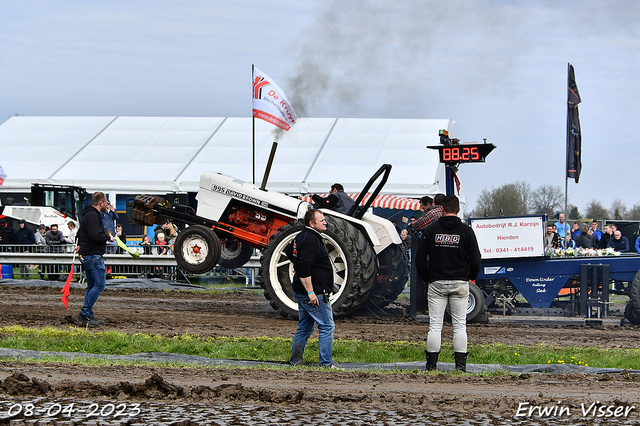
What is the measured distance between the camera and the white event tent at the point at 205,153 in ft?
78.8

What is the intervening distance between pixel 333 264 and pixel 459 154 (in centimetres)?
257

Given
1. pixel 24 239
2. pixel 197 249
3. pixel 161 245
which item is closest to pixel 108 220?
pixel 161 245

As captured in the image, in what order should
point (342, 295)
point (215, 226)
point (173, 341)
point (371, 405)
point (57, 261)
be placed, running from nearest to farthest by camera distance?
1. point (371, 405)
2. point (173, 341)
3. point (342, 295)
4. point (215, 226)
5. point (57, 261)

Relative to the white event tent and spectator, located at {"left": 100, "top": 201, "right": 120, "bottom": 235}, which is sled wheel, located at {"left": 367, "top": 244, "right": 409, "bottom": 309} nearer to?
spectator, located at {"left": 100, "top": 201, "right": 120, "bottom": 235}

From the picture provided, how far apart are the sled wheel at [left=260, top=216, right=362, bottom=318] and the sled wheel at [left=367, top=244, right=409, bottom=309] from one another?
104 centimetres

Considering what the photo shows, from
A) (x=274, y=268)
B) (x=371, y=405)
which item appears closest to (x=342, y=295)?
(x=274, y=268)

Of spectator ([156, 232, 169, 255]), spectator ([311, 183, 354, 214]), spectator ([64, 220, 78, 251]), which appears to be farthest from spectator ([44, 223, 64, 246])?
spectator ([311, 183, 354, 214])

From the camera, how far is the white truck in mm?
10961

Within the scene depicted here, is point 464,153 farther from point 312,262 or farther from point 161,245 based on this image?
point 161,245

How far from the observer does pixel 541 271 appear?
465 inches

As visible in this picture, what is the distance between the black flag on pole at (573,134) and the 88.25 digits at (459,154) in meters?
5.15

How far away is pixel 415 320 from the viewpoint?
37.3 ft

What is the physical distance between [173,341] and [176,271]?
31.1 feet

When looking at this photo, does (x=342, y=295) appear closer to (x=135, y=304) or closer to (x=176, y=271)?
(x=135, y=304)
